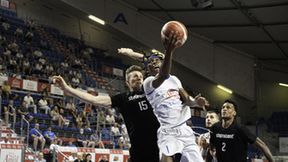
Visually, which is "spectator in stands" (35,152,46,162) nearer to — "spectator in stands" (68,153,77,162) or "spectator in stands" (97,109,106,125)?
"spectator in stands" (68,153,77,162)

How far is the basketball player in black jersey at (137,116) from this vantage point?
6375 mm

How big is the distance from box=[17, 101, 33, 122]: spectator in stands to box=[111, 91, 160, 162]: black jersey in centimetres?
1406

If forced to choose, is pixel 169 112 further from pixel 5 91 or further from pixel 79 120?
pixel 79 120

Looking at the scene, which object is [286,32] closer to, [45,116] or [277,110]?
[277,110]

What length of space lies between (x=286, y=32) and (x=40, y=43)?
1680 cm

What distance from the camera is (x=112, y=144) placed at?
2273cm

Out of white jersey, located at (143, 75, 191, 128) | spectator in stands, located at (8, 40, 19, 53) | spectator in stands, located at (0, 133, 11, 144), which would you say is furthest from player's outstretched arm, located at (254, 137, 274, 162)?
spectator in stands, located at (8, 40, 19, 53)

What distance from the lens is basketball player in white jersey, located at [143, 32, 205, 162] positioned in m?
5.90

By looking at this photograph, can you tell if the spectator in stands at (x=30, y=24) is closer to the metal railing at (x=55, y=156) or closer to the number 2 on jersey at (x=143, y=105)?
the metal railing at (x=55, y=156)

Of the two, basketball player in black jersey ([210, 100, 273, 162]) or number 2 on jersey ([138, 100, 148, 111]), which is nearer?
number 2 on jersey ([138, 100, 148, 111])

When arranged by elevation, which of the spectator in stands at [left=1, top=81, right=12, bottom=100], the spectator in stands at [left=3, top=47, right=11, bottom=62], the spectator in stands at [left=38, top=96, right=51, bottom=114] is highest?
the spectator in stands at [left=3, top=47, right=11, bottom=62]

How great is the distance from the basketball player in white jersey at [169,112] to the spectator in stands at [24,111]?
578 inches

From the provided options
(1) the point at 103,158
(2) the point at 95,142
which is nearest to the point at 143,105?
(1) the point at 103,158

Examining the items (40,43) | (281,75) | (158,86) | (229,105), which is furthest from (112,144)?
(281,75)
